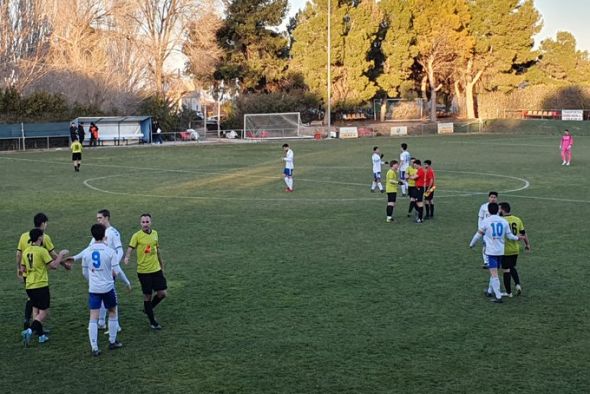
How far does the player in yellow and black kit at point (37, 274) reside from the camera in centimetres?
974

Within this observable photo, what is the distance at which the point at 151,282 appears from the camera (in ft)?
34.2

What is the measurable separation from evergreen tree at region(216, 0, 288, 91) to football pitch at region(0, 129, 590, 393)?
158ft

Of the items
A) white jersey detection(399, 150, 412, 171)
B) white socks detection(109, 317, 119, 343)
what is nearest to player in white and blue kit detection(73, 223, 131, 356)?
white socks detection(109, 317, 119, 343)

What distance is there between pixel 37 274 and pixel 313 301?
4.43 metres

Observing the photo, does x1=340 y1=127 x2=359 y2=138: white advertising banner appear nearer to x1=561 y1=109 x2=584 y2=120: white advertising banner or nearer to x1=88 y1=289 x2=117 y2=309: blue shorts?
x1=561 y1=109 x2=584 y2=120: white advertising banner

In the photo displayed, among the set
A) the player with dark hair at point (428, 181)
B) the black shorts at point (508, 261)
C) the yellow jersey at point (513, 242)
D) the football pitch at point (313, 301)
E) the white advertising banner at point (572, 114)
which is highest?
the white advertising banner at point (572, 114)

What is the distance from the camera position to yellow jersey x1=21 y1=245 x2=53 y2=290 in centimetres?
973

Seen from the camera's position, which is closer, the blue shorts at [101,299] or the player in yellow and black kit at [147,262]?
the blue shorts at [101,299]

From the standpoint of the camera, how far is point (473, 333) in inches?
402

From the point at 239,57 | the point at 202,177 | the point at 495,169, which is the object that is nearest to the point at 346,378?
the point at 202,177

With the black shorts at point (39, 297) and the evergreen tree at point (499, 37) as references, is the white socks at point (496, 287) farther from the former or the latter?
the evergreen tree at point (499, 37)

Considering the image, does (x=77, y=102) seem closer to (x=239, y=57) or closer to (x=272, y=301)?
(x=239, y=57)

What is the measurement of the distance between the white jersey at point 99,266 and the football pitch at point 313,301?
927 millimetres

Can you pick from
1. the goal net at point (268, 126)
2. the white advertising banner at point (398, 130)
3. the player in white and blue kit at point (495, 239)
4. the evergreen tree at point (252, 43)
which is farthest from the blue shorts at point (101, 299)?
the evergreen tree at point (252, 43)
